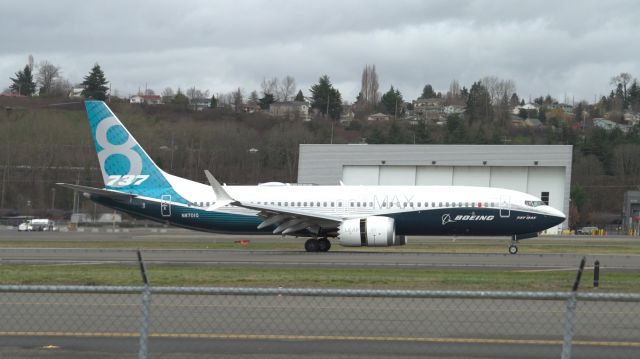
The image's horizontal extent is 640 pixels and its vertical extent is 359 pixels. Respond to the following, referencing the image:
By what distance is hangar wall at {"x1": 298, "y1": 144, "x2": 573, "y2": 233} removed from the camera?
7481 cm

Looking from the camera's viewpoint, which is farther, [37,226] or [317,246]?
[37,226]

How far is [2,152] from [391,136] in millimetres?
51446

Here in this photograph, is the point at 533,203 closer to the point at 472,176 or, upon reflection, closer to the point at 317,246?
the point at 317,246

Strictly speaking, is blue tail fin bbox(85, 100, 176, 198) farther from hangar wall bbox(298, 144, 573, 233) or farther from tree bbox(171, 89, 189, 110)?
tree bbox(171, 89, 189, 110)

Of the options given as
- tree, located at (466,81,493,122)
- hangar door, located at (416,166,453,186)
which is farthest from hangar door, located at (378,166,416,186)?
tree, located at (466,81,493,122)

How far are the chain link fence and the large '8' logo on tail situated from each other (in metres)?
24.1

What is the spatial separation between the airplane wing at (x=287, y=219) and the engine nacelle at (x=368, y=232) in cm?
144

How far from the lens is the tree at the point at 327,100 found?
18438 centimetres

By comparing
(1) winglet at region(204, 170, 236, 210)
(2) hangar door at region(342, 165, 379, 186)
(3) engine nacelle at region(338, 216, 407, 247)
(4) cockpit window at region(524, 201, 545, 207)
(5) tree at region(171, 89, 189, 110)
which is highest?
(5) tree at region(171, 89, 189, 110)

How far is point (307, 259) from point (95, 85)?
146617mm

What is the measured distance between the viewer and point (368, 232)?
113ft

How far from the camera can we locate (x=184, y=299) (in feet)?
50.0

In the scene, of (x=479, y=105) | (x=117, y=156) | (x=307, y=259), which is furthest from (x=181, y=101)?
Result: (x=307, y=259)

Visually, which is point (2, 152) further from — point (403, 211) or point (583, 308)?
point (583, 308)
